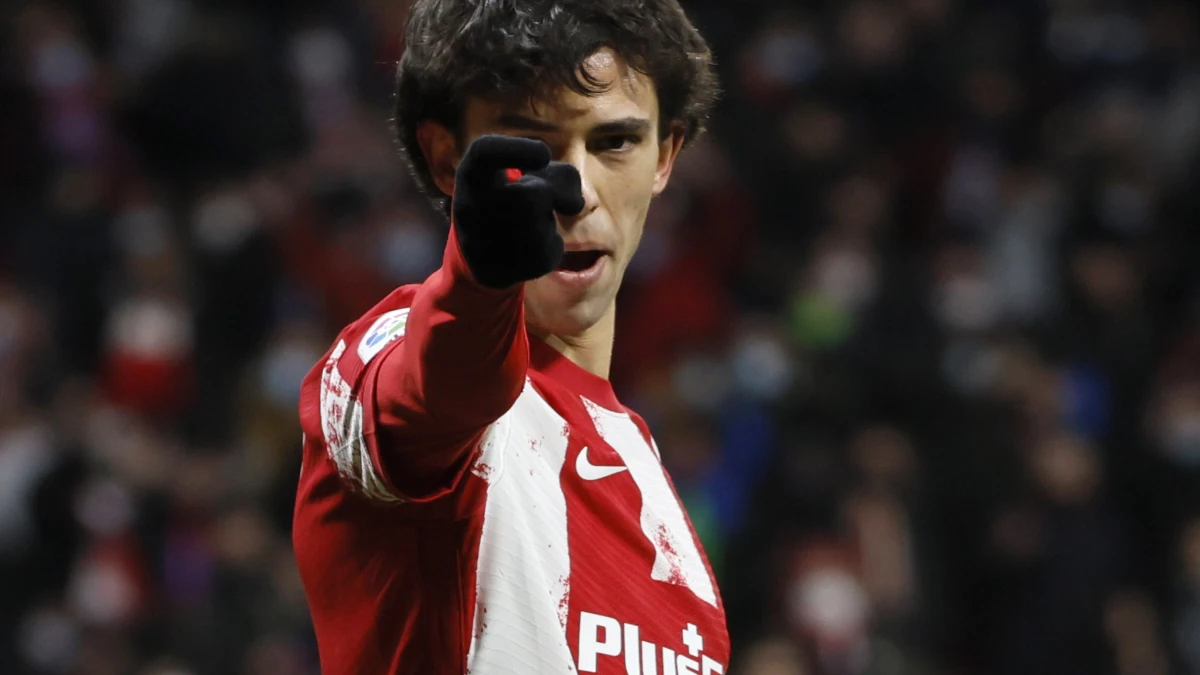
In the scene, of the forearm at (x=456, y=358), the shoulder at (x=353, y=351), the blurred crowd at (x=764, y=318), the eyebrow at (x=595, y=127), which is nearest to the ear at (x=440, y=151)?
the eyebrow at (x=595, y=127)

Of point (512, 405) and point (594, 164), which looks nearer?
point (512, 405)

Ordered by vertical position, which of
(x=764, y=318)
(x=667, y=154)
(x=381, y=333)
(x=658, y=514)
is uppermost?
(x=667, y=154)

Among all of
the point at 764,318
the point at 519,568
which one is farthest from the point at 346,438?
the point at 764,318

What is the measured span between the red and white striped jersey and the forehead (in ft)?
0.82

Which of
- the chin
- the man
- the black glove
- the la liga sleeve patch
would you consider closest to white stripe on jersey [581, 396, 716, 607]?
the man

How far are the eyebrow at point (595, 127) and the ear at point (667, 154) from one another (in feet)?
0.94

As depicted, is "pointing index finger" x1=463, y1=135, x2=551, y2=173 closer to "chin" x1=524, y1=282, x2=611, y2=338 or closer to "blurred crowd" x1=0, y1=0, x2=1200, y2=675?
"chin" x1=524, y1=282, x2=611, y2=338

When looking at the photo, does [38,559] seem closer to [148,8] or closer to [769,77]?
[148,8]

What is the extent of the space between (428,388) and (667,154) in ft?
3.22

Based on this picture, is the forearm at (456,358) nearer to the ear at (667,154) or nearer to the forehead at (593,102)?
the forehead at (593,102)

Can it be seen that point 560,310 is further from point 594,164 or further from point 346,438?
point 346,438

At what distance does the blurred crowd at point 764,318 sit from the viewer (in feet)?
21.5

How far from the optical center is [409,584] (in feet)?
5.63

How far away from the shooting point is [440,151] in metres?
2.05
